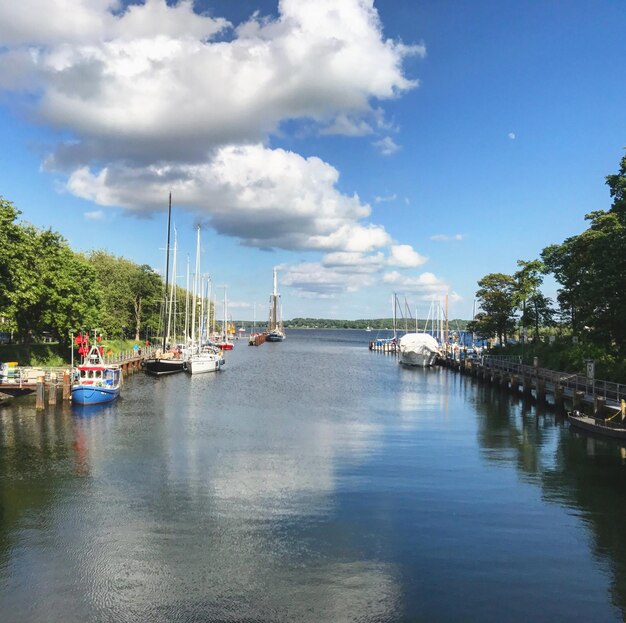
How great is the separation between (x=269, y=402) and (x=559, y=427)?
25008mm

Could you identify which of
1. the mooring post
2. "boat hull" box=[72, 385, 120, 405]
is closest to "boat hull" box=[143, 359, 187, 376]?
"boat hull" box=[72, 385, 120, 405]

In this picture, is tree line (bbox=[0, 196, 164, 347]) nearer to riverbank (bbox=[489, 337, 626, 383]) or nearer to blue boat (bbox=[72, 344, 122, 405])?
blue boat (bbox=[72, 344, 122, 405])

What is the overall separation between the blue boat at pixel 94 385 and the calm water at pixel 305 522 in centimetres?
519

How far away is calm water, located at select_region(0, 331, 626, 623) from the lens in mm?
15938

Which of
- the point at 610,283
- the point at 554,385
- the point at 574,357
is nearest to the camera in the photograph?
the point at 610,283

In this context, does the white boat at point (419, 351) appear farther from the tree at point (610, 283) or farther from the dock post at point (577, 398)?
the dock post at point (577, 398)

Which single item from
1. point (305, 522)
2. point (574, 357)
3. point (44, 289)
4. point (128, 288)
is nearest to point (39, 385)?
point (44, 289)

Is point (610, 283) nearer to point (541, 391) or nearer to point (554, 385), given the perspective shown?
point (554, 385)

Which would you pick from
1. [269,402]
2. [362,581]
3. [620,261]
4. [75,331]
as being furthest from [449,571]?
[75,331]

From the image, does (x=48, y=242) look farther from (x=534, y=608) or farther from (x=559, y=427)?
(x=534, y=608)

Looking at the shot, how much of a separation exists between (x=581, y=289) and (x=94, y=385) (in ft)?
139

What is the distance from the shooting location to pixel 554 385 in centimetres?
5388

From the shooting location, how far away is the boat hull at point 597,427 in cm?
3522

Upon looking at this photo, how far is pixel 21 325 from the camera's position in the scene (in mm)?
67312
